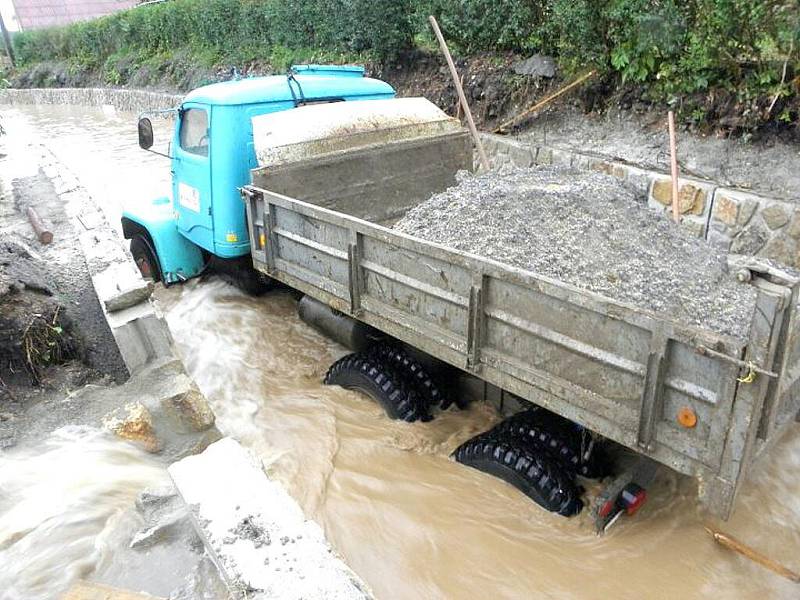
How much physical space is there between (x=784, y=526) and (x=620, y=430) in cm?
143

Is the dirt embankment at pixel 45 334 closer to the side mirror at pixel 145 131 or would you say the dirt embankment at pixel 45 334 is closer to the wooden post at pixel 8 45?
the side mirror at pixel 145 131

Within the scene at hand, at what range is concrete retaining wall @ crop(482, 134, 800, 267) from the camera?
19.3 ft

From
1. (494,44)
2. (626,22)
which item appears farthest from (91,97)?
(626,22)

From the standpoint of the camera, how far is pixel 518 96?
9.45 meters

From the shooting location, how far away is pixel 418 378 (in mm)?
4477

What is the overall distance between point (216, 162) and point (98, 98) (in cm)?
2485

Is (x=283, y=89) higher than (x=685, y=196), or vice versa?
(x=283, y=89)

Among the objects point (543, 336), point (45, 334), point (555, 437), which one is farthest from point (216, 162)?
point (555, 437)

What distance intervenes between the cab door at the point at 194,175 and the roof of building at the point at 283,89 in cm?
17

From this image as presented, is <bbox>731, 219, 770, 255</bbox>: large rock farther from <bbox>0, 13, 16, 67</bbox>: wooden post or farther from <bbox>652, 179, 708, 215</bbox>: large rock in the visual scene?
<bbox>0, 13, 16, 67</bbox>: wooden post

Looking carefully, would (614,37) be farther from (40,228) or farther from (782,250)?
(40,228)

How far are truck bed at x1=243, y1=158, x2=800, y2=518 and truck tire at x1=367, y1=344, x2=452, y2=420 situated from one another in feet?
1.48

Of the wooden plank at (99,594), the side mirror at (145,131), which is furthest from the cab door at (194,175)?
the wooden plank at (99,594)

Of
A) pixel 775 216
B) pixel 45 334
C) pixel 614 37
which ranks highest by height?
pixel 614 37
